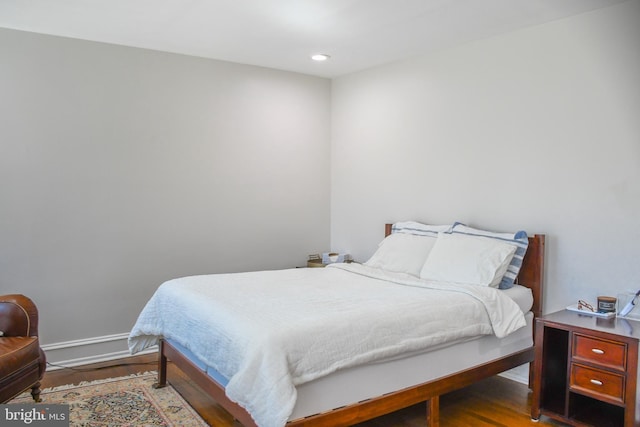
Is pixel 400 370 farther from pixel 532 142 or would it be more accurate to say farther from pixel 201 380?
pixel 532 142

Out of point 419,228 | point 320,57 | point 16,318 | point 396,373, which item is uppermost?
point 320,57

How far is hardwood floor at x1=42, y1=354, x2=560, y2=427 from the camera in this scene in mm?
2773

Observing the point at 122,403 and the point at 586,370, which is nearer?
the point at 586,370

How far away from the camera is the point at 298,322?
2.22 metres

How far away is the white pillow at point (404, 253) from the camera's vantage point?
11.8ft

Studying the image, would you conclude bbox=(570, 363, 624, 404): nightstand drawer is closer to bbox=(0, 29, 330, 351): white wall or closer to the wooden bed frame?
Result: the wooden bed frame

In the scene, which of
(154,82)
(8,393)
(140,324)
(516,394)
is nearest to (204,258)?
(140,324)

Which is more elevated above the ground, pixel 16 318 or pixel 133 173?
pixel 133 173

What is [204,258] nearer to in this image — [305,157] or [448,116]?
[305,157]

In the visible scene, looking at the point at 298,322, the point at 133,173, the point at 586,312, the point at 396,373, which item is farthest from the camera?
the point at 133,173

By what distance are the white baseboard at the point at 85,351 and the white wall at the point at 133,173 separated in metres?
0.05

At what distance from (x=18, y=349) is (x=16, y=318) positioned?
271mm

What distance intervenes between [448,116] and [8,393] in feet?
11.1

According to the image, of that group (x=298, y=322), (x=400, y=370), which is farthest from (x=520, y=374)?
(x=298, y=322)
